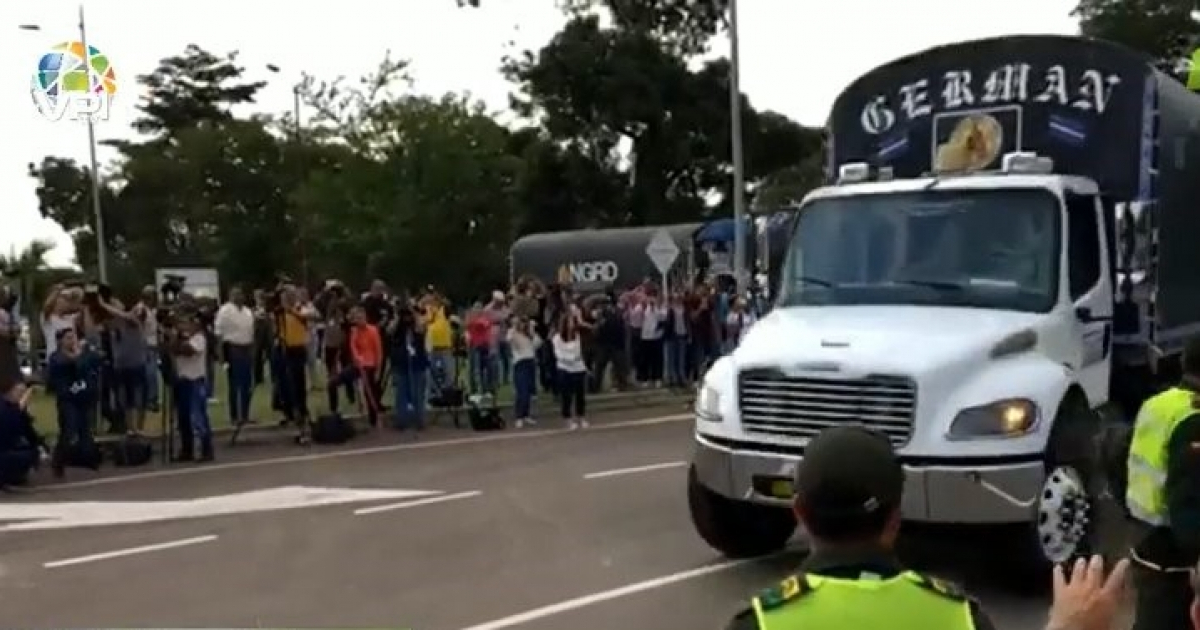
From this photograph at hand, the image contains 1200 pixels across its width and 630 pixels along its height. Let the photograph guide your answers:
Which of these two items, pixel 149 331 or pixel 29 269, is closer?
pixel 149 331

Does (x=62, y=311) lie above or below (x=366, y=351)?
above

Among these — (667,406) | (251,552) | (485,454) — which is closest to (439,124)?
(667,406)

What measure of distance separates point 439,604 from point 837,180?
14.2 feet

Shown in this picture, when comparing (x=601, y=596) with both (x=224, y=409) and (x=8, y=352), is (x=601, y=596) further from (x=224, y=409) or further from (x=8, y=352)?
(x=224, y=409)

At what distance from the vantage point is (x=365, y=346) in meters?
20.4

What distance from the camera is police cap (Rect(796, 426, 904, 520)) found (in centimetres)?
287

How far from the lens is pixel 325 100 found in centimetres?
6956

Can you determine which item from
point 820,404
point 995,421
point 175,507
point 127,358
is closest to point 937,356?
point 995,421

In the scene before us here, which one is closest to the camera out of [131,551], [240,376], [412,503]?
[131,551]

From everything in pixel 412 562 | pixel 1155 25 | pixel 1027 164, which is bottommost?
pixel 412 562

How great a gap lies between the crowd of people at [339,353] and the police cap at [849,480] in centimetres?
1337

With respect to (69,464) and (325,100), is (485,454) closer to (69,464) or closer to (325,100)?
(69,464)

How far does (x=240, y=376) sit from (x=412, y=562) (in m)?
9.24

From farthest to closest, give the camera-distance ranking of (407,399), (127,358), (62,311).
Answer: (407,399) < (62,311) < (127,358)
